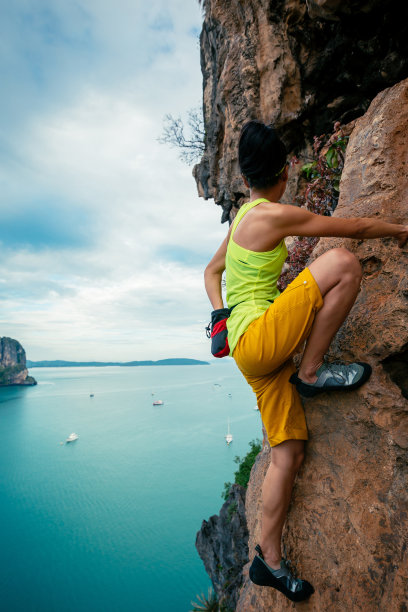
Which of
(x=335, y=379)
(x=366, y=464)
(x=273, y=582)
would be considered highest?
(x=335, y=379)

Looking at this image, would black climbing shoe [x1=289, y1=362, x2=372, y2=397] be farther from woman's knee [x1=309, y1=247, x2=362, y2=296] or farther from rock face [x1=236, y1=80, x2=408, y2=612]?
woman's knee [x1=309, y1=247, x2=362, y2=296]

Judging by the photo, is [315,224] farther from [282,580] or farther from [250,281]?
[282,580]

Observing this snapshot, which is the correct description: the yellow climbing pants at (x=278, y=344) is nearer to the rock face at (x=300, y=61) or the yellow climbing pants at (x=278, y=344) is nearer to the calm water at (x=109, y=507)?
the rock face at (x=300, y=61)

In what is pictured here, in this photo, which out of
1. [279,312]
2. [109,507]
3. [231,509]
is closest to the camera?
[279,312]

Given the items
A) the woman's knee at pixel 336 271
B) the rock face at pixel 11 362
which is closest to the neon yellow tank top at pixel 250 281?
the woman's knee at pixel 336 271

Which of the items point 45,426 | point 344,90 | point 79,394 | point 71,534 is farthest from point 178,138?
point 79,394

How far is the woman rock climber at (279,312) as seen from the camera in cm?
187

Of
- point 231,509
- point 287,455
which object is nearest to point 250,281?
point 287,455

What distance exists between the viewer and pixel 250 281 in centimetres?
207

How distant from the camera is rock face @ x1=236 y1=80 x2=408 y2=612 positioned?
1.91 meters

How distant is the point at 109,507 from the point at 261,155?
171ft

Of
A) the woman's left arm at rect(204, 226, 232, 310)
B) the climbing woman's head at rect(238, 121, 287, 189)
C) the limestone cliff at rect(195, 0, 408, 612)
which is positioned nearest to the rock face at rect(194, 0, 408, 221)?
the limestone cliff at rect(195, 0, 408, 612)

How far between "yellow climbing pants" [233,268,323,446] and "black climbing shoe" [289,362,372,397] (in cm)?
13

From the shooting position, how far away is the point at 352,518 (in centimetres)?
203
